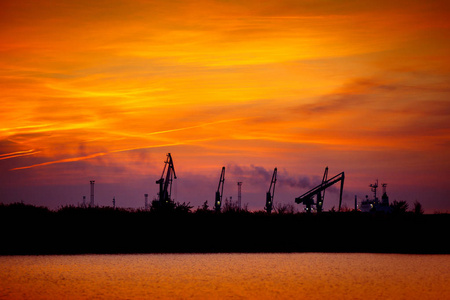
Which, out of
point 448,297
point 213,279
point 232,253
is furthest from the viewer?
point 232,253

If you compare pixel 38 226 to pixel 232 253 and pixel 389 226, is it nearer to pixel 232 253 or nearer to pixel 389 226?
pixel 232 253

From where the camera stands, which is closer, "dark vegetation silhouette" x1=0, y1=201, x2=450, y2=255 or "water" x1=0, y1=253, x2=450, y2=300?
"water" x1=0, y1=253, x2=450, y2=300

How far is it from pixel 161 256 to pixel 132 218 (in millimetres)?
6151

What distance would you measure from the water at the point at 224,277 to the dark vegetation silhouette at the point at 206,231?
3757mm

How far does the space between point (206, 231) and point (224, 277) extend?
24.0m

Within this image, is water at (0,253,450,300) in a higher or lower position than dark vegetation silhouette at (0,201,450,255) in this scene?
lower

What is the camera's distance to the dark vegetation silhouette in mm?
67688

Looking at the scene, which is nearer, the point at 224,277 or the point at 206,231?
the point at 224,277

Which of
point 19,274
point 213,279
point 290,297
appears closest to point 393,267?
point 213,279

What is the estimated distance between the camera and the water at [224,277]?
1587 inches

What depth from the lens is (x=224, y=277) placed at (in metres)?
49.3

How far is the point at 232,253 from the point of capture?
2854 inches

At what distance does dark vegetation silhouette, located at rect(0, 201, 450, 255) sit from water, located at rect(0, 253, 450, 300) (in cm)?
376

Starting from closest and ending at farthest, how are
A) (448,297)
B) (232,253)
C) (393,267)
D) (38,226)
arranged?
1. (448,297)
2. (393,267)
3. (38,226)
4. (232,253)
